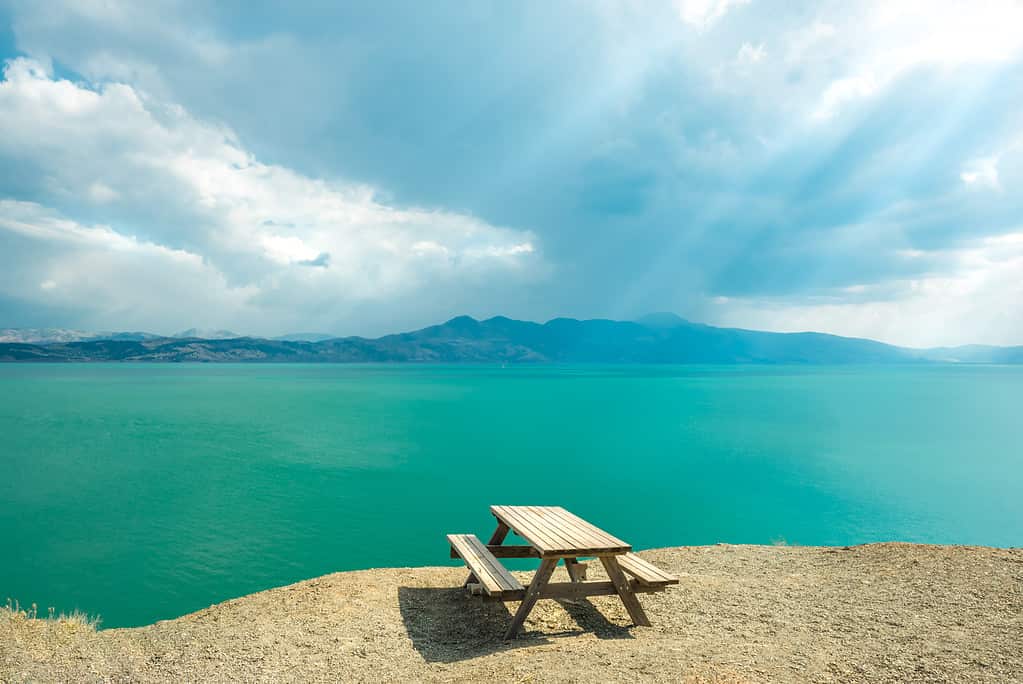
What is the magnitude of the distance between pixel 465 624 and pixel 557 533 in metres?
1.72

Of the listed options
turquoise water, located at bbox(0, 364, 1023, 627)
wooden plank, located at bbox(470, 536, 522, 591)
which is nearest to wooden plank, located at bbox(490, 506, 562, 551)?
wooden plank, located at bbox(470, 536, 522, 591)

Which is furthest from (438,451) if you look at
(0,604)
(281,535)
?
(0,604)

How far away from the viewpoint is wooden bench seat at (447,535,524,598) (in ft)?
23.0

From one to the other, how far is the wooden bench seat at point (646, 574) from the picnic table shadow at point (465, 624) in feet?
2.18

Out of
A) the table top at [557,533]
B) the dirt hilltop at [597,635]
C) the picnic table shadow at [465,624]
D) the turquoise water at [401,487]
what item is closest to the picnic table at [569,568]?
the table top at [557,533]

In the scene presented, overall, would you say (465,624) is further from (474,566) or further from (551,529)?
(551,529)

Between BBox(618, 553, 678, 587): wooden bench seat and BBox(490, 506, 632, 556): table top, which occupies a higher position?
BBox(490, 506, 632, 556): table top

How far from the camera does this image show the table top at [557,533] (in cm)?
696

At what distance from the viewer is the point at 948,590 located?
8352mm

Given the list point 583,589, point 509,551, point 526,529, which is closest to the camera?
point 583,589

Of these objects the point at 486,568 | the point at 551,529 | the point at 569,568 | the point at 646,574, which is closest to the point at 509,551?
the point at 569,568

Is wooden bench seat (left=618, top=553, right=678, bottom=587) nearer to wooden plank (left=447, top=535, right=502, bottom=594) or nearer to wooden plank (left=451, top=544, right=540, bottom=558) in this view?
wooden plank (left=451, top=544, right=540, bottom=558)

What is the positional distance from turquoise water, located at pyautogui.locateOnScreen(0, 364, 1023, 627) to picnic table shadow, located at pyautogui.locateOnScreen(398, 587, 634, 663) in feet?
26.1

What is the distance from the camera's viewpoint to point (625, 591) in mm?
7363
